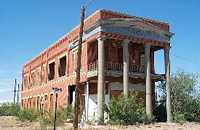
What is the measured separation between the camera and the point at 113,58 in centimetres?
3195

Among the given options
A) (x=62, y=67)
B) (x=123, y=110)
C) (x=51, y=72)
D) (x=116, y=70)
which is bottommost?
(x=123, y=110)

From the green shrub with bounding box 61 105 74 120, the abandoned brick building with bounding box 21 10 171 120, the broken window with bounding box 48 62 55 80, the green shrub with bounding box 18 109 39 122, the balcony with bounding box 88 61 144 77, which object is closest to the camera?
the abandoned brick building with bounding box 21 10 171 120

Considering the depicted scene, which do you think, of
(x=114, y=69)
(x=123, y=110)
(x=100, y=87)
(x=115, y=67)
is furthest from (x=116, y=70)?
(x=123, y=110)

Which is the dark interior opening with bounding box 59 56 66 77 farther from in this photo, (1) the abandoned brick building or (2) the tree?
(2) the tree

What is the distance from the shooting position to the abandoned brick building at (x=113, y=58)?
29.0 meters

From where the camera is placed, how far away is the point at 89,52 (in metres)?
31.6

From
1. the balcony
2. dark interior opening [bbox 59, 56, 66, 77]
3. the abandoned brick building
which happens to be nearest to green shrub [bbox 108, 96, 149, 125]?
the abandoned brick building

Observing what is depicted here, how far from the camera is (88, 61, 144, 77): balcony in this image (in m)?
29.6

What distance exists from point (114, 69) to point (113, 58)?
6.59 feet

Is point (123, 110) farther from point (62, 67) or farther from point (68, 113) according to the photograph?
point (62, 67)

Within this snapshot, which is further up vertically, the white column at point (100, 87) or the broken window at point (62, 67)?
the broken window at point (62, 67)

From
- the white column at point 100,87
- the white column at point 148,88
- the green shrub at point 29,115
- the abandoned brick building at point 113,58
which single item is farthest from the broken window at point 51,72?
the white column at point 100,87

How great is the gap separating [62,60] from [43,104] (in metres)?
7.36

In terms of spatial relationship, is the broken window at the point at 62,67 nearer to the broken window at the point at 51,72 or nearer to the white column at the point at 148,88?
the broken window at the point at 51,72
